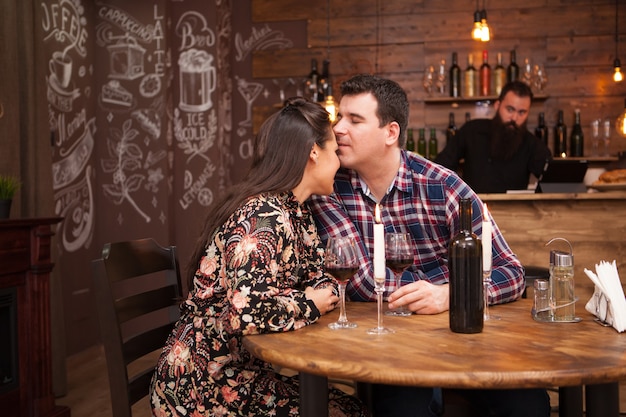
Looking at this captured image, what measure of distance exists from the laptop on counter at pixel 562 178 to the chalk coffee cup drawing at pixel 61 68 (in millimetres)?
3305

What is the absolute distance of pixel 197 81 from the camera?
5367 millimetres

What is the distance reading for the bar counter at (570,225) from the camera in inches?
140

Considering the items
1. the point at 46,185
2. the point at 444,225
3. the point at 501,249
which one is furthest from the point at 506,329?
the point at 46,185

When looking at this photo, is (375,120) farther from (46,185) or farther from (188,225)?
(188,225)

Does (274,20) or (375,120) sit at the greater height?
(274,20)

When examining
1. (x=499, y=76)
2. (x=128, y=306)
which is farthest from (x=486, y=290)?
(x=499, y=76)

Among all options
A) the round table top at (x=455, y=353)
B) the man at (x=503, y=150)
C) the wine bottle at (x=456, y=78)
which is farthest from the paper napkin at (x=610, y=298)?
the wine bottle at (x=456, y=78)

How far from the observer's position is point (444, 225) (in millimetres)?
2199

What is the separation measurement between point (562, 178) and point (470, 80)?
1859mm

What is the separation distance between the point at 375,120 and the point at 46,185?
2.32 metres

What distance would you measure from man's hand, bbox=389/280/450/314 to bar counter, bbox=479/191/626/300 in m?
1.92

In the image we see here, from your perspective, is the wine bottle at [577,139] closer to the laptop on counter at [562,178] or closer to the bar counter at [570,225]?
the laptop on counter at [562,178]

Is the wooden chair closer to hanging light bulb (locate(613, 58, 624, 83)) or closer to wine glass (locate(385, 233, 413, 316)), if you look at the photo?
wine glass (locate(385, 233, 413, 316))

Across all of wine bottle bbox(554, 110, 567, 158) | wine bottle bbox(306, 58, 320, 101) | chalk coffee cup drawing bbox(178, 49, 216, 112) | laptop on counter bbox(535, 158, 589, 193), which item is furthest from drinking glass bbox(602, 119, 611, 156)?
chalk coffee cup drawing bbox(178, 49, 216, 112)
